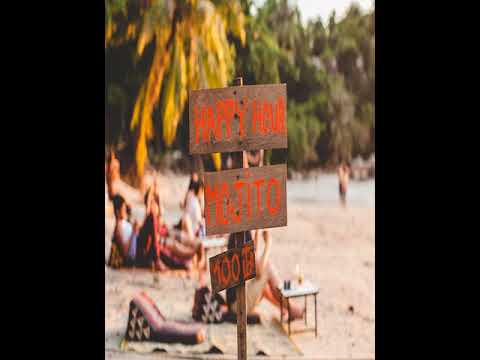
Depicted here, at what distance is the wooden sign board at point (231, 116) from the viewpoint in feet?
10.6

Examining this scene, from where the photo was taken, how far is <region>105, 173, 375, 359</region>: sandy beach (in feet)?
17.2

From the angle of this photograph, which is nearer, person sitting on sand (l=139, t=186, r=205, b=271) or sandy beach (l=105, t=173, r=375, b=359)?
sandy beach (l=105, t=173, r=375, b=359)

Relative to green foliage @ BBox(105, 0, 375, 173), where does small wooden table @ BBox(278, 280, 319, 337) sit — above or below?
below

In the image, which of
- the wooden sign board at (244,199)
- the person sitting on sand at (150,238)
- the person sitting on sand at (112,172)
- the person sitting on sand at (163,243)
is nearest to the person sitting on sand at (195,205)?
the person sitting on sand at (163,243)

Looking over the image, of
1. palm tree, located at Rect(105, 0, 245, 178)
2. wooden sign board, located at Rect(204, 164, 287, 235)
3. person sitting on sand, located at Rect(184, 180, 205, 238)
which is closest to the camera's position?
wooden sign board, located at Rect(204, 164, 287, 235)

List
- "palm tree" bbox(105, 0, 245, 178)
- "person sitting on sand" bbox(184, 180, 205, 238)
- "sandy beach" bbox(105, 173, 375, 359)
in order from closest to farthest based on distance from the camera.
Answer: "sandy beach" bbox(105, 173, 375, 359) → "palm tree" bbox(105, 0, 245, 178) → "person sitting on sand" bbox(184, 180, 205, 238)

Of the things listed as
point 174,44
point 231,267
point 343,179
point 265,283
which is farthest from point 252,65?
point 231,267

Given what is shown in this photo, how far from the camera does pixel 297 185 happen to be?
538cm

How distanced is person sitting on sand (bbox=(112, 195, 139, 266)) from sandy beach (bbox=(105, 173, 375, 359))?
0.18 metres

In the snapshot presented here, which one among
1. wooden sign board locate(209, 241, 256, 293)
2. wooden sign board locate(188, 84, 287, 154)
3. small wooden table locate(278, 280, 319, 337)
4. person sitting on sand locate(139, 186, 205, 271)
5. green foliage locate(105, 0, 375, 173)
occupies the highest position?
green foliage locate(105, 0, 375, 173)

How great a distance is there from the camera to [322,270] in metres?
5.31

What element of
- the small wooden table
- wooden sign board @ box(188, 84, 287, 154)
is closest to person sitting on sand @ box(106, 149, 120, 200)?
the small wooden table

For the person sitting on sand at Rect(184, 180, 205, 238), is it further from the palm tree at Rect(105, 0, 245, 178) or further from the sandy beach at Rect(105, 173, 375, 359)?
the palm tree at Rect(105, 0, 245, 178)

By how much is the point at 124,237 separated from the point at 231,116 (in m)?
2.57
